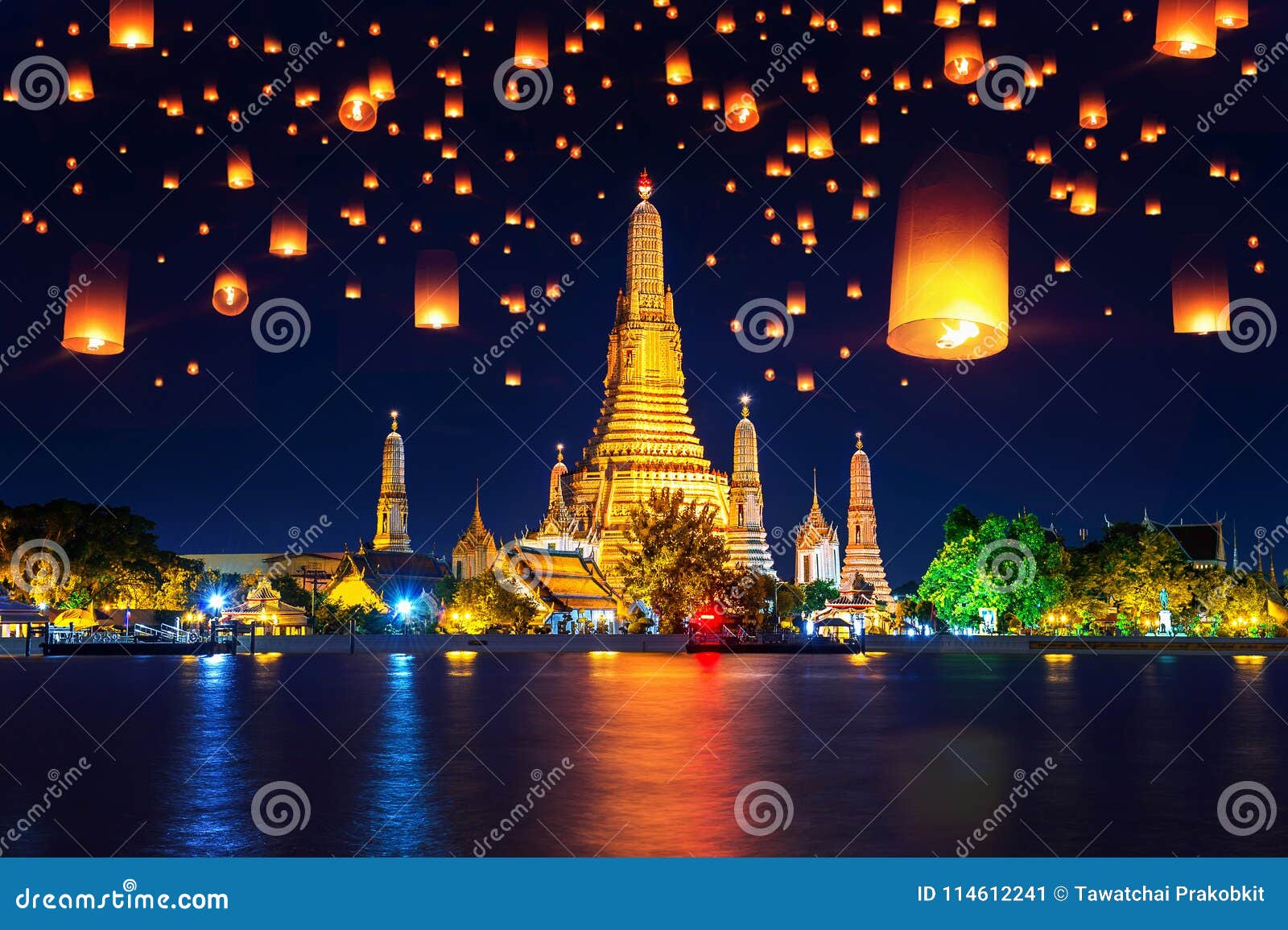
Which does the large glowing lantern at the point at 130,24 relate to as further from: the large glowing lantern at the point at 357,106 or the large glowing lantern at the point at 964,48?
the large glowing lantern at the point at 964,48

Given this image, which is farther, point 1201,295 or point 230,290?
point 230,290

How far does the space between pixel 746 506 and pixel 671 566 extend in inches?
1718

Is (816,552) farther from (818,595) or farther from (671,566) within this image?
(671,566)

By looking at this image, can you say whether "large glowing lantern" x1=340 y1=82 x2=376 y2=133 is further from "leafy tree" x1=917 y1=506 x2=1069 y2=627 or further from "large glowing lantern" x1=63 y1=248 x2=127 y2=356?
"leafy tree" x1=917 y1=506 x2=1069 y2=627

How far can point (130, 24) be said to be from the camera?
89.8 feet

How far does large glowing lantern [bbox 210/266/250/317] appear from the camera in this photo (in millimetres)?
31703

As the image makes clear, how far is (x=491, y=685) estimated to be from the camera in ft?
107

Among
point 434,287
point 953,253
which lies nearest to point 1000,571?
point 434,287

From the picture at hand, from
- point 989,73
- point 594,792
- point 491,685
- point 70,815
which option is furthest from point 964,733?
point 989,73

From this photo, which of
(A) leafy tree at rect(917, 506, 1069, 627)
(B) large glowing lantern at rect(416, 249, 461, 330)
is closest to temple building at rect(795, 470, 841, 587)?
(A) leafy tree at rect(917, 506, 1069, 627)

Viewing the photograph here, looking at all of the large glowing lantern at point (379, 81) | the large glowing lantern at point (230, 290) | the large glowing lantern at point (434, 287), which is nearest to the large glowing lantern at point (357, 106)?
the large glowing lantern at point (379, 81)

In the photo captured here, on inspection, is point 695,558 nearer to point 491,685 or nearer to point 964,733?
point 491,685

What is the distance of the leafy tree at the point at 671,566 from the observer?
69.0m

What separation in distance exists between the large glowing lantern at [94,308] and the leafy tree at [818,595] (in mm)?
96768
